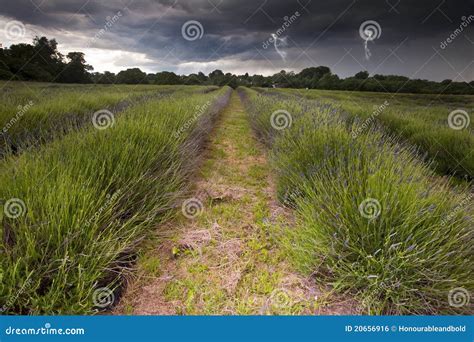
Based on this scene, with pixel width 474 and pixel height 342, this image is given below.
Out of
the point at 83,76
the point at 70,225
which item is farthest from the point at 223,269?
the point at 83,76

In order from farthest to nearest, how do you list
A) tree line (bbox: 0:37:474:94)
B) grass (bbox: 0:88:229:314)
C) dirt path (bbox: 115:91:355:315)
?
tree line (bbox: 0:37:474:94) → dirt path (bbox: 115:91:355:315) → grass (bbox: 0:88:229:314)

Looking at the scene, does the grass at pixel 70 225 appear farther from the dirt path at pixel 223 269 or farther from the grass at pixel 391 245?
the grass at pixel 391 245

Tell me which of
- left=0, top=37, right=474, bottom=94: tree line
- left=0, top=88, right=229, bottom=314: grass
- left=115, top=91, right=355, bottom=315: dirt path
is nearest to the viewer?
left=0, top=88, right=229, bottom=314: grass

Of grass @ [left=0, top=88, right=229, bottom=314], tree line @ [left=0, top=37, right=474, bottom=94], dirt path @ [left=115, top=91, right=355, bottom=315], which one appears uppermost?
tree line @ [left=0, top=37, right=474, bottom=94]

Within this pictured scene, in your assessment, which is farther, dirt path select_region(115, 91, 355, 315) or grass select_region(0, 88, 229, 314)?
dirt path select_region(115, 91, 355, 315)

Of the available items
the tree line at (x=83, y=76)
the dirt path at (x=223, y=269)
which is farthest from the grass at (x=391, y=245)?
the tree line at (x=83, y=76)

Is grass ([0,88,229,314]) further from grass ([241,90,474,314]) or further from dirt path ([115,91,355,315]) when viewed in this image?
grass ([241,90,474,314])

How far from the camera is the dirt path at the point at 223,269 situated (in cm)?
174

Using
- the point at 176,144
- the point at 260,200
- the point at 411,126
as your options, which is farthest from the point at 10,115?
the point at 411,126

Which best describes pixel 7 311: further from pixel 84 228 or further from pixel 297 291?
pixel 297 291

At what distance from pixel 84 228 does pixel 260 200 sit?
220 cm

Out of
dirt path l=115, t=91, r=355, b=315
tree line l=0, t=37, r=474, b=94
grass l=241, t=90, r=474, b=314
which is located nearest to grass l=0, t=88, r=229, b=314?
dirt path l=115, t=91, r=355, b=315

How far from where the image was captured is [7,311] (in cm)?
143

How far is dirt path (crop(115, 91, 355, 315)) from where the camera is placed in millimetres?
1743
